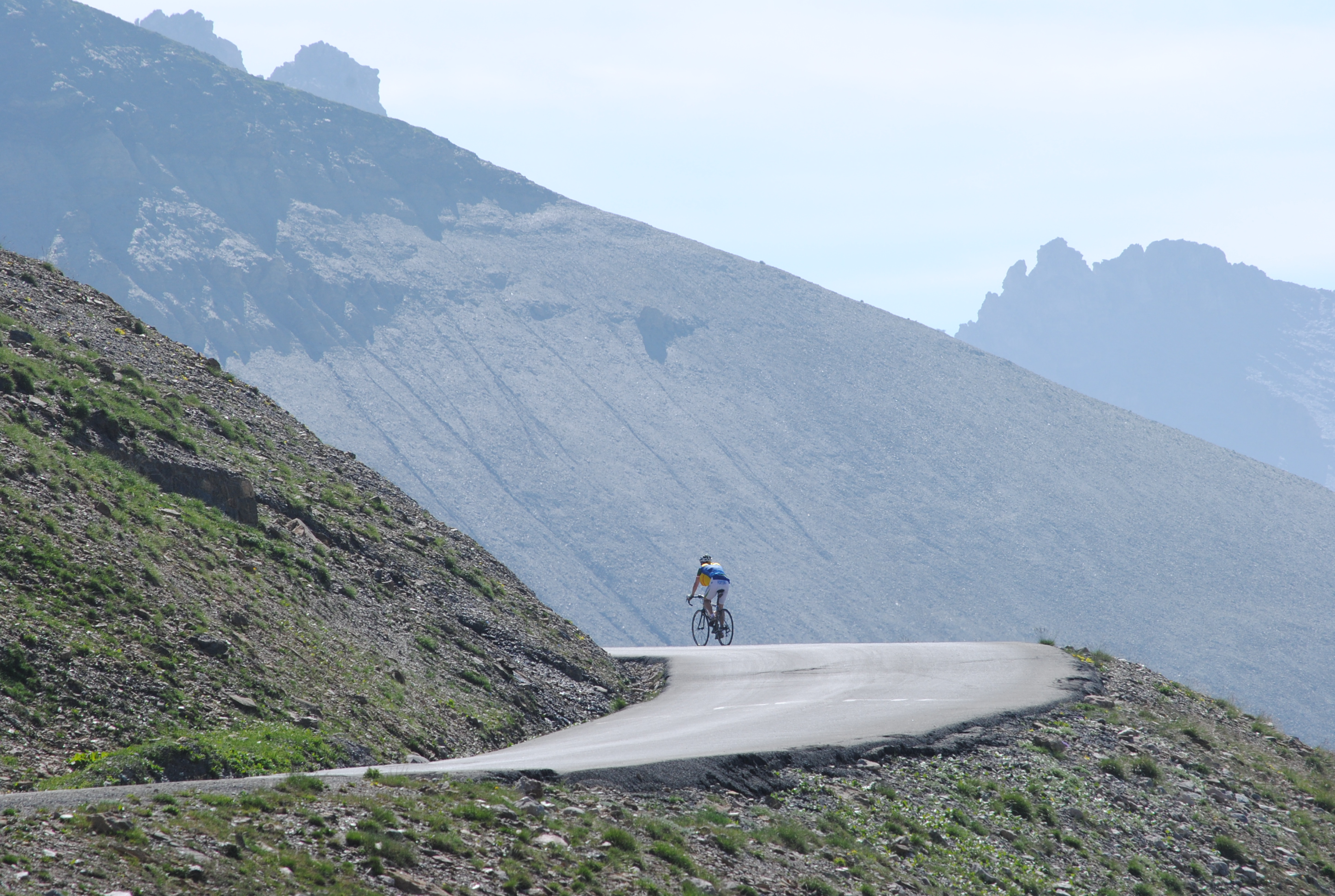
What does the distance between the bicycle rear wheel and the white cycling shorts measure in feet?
0.91

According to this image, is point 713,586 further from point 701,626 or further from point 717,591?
point 701,626

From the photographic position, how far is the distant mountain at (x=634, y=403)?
110250mm

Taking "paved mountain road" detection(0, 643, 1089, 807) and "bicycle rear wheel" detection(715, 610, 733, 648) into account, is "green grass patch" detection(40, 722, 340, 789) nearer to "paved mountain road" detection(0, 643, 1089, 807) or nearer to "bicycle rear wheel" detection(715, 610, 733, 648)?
"paved mountain road" detection(0, 643, 1089, 807)

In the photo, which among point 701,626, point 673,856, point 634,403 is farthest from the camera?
point 634,403

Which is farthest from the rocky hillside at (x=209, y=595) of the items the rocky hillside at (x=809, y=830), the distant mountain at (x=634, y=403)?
the distant mountain at (x=634, y=403)

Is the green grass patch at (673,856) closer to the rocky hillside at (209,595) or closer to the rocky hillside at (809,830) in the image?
the rocky hillside at (809,830)

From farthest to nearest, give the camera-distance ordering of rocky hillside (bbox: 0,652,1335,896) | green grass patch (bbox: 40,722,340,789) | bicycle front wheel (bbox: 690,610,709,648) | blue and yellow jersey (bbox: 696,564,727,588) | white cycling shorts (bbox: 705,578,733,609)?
bicycle front wheel (bbox: 690,610,709,648) → blue and yellow jersey (bbox: 696,564,727,588) → white cycling shorts (bbox: 705,578,733,609) → green grass patch (bbox: 40,722,340,789) → rocky hillside (bbox: 0,652,1335,896)

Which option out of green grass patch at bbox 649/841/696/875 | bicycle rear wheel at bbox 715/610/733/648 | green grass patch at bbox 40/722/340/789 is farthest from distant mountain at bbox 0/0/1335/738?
green grass patch at bbox 649/841/696/875

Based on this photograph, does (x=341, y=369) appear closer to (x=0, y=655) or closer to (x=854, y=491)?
(x=854, y=491)

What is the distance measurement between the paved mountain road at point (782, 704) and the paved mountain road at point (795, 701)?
1.6 inches

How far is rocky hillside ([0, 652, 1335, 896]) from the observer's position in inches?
304

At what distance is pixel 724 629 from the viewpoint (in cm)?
2559

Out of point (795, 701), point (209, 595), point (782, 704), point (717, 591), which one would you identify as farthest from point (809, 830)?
point (717, 591)

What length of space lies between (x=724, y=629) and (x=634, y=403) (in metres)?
119
